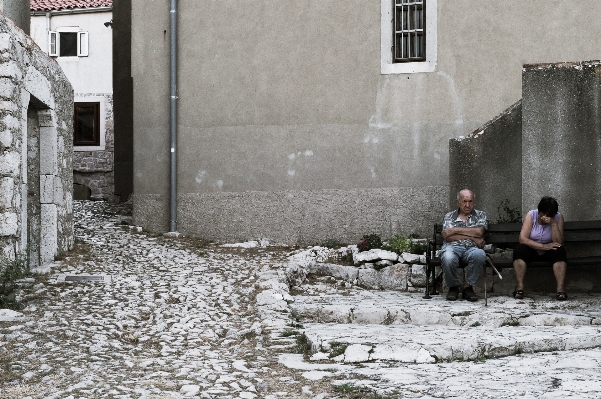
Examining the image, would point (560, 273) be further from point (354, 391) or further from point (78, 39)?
point (78, 39)

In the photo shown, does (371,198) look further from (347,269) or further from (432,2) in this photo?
(432,2)

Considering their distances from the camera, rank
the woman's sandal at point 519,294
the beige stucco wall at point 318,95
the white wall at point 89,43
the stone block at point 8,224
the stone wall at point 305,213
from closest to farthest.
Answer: the stone block at point 8,224 → the woman's sandal at point 519,294 → the beige stucco wall at point 318,95 → the stone wall at point 305,213 → the white wall at point 89,43

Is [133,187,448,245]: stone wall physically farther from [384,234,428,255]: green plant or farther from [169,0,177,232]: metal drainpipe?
[384,234,428,255]: green plant

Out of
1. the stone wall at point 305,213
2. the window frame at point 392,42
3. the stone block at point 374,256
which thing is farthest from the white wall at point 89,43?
the stone block at point 374,256

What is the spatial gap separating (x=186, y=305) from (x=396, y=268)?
3167 millimetres

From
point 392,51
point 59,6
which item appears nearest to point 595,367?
point 392,51

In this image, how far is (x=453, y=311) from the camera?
8.16m

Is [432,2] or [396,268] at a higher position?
[432,2]

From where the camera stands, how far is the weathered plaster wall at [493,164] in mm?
10344

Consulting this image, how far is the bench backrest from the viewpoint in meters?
9.15

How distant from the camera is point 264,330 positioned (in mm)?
7223

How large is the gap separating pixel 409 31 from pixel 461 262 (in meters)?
4.90

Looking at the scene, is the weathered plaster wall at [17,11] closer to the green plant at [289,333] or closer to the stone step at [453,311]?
the stone step at [453,311]

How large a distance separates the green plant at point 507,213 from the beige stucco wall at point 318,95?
82.6 inches
